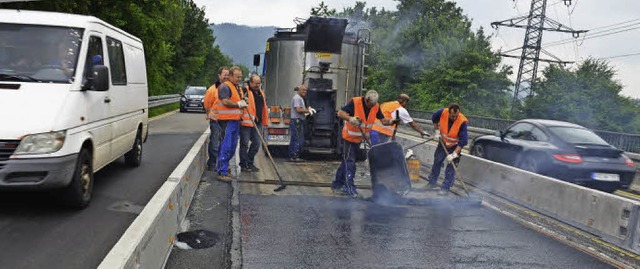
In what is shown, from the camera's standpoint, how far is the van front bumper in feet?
17.1

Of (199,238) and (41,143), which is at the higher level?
(41,143)

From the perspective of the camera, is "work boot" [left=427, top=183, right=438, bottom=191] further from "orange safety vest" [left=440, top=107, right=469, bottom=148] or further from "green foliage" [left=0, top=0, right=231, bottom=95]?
"green foliage" [left=0, top=0, right=231, bottom=95]

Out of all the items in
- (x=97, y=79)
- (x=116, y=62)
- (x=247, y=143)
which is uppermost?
(x=116, y=62)

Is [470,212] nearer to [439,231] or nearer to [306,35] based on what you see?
[439,231]

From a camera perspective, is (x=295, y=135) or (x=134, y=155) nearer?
(x=134, y=155)

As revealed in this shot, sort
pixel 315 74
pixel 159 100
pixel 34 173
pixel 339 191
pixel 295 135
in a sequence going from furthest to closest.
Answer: pixel 159 100 → pixel 315 74 → pixel 295 135 → pixel 339 191 → pixel 34 173

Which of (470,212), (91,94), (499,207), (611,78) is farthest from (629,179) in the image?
(611,78)

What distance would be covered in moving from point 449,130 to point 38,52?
6.35 metres

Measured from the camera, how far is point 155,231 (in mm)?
3922

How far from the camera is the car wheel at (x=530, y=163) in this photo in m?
9.93

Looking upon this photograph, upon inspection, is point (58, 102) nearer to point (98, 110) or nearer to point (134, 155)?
point (98, 110)

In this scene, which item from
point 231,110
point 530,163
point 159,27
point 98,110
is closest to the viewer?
point 98,110

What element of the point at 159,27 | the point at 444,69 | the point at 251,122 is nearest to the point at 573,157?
the point at 251,122

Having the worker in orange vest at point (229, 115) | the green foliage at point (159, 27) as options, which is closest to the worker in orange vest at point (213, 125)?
the worker in orange vest at point (229, 115)
